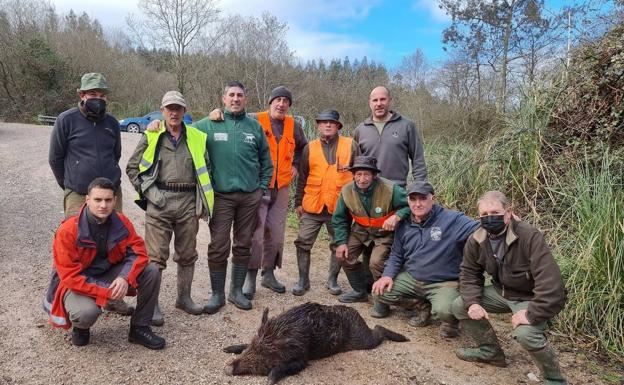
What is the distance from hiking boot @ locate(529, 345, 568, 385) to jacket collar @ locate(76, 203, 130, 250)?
333 centimetres

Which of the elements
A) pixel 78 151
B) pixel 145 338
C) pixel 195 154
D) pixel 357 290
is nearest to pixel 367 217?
pixel 357 290

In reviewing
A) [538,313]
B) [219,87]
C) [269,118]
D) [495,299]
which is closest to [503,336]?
[495,299]

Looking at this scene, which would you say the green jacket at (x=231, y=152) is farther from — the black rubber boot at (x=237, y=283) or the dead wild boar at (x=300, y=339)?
the dead wild boar at (x=300, y=339)

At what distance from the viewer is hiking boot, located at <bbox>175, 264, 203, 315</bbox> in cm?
457

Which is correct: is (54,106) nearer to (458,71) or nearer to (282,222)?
(458,71)

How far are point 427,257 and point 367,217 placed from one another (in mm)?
801

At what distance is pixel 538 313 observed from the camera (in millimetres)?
3316

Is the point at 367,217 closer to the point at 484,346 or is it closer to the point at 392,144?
the point at 392,144

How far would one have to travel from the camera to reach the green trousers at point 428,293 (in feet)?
13.8

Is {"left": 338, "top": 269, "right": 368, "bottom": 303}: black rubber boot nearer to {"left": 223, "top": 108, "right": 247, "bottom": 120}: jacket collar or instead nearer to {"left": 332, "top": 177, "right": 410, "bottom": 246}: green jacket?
{"left": 332, "top": 177, "right": 410, "bottom": 246}: green jacket

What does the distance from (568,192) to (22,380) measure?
541 cm

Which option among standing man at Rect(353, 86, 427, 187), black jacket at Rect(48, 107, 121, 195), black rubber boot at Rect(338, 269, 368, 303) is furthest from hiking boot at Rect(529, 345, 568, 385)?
black jacket at Rect(48, 107, 121, 195)

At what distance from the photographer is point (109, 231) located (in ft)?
12.4

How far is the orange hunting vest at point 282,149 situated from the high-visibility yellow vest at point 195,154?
3.14 feet
